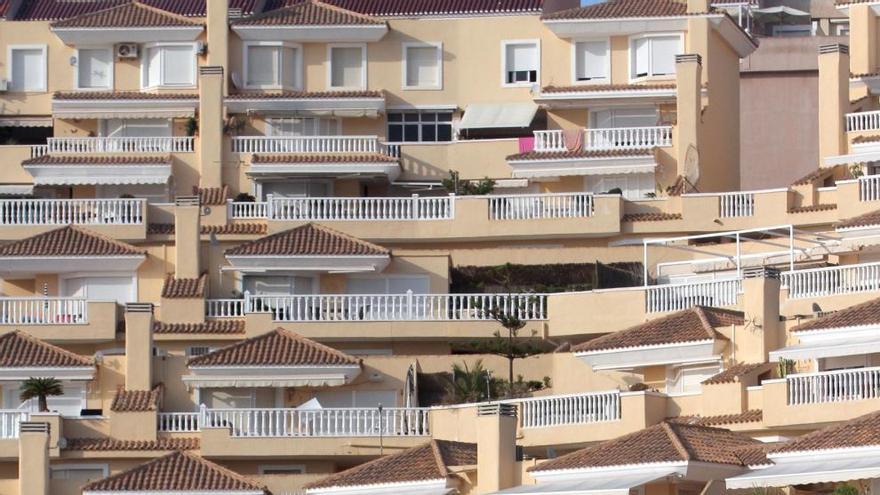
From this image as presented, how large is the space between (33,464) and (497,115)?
20.2 metres

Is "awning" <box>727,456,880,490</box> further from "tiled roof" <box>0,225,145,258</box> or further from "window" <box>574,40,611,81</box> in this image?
"window" <box>574,40,611,81</box>

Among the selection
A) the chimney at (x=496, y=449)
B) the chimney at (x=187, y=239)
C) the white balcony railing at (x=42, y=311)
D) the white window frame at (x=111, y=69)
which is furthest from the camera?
the white window frame at (x=111, y=69)

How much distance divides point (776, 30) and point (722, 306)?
33.1m

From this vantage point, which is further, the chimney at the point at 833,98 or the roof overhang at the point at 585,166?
the roof overhang at the point at 585,166

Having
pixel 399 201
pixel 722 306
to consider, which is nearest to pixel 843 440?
pixel 722 306

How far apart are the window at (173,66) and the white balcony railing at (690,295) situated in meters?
18.5

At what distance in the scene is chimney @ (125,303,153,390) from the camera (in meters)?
71.7

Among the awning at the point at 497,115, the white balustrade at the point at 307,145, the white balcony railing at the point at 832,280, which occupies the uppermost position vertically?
the awning at the point at 497,115

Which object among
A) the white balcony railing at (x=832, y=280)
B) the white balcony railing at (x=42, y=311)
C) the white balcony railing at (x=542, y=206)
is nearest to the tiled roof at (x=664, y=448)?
the white balcony railing at (x=832, y=280)

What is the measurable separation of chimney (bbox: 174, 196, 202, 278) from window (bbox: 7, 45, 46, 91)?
36.6 ft

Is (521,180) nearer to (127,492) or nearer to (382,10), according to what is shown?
(382,10)

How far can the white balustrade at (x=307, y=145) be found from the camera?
81250 millimetres

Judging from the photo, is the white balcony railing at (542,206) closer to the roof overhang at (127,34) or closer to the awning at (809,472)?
the roof overhang at (127,34)

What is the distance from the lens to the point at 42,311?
74.6 m
